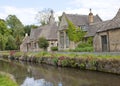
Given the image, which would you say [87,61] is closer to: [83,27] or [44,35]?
[83,27]

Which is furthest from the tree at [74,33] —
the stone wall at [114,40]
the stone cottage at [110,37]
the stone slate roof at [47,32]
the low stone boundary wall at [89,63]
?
the stone wall at [114,40]

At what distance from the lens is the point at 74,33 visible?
44094 millimetres

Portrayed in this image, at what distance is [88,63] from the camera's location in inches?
985

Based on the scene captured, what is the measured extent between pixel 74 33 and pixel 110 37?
46.8 feet

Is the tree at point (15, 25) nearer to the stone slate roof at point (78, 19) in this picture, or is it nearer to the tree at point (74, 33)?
the stone slate roof at point (78, 19)

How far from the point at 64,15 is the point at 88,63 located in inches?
928

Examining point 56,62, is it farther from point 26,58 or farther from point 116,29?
point 26,58

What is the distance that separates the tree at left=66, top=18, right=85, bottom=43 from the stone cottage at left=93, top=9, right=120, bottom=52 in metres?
10.1

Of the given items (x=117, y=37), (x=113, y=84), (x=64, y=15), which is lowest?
(x=113, y=84)

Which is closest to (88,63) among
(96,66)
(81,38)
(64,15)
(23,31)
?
(96,66)

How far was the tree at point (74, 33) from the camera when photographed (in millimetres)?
43906

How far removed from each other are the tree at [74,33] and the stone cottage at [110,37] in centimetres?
1014

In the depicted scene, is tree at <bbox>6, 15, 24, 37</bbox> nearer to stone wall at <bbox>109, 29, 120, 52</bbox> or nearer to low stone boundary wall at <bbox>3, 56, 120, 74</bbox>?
low stone boundary wall at <bbox>3, 56, 120, 74</bbox>

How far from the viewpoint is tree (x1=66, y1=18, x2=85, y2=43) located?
144ft
